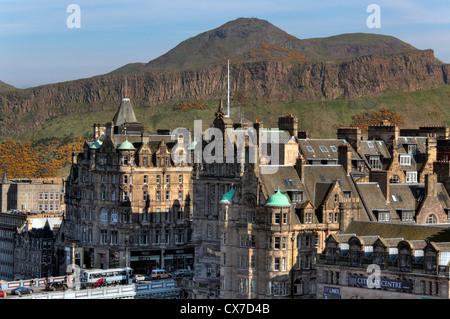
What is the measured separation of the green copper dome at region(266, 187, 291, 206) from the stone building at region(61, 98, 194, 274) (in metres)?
50.2

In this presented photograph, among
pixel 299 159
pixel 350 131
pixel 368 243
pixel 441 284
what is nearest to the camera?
pixel 441 284

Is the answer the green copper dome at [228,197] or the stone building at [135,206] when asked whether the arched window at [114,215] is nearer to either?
the stone building at [135,206]

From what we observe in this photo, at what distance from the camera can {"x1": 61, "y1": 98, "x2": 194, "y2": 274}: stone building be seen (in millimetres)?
184250

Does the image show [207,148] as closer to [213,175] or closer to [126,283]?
[213,175]

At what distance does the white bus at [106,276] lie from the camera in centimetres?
16538

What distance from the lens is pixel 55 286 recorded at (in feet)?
518

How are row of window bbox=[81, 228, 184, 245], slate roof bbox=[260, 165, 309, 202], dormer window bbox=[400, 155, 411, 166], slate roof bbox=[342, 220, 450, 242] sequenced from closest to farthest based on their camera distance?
1. slate roof bbox=[342, 220, 450, 242]
2. slate roof bbox=[260, 165, 309, 202]
3. dormer window bbox=[400, 155, 411, 166]
4. row of window bbox=[81, 228, 184, 245]

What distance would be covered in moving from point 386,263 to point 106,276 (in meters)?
54.0

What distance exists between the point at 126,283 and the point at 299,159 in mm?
37494

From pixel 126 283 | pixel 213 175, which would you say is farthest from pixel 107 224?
pixel 213 175

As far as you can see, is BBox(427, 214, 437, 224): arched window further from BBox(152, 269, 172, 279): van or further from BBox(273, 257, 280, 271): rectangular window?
BBox(152, 269, 172, 279): van

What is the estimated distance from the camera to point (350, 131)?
17988 centimetres

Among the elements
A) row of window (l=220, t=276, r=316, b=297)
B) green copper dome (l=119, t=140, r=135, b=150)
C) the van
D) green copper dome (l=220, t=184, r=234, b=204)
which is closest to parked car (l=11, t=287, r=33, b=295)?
the van

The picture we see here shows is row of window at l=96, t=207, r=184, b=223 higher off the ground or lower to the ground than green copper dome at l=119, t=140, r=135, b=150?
lower
